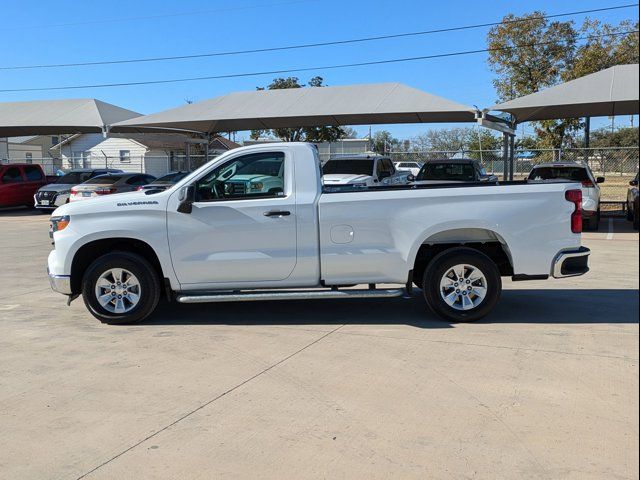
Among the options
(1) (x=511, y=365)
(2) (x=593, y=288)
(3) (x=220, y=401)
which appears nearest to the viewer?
(3) (x=220, y=401)

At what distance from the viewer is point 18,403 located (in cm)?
468

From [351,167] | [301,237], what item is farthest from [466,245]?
[351,167]

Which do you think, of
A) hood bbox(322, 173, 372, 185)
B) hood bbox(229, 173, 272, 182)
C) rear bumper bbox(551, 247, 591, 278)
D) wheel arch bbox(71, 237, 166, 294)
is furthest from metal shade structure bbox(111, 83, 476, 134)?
wheel arch bbox(71, 237, 166, 294)

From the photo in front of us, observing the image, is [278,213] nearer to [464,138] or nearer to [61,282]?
[61,282]

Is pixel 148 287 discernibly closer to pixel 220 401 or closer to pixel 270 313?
pixel 270 313

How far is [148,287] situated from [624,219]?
17.4m

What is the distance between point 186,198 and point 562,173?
12.1 metres

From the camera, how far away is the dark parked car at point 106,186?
19.3 m

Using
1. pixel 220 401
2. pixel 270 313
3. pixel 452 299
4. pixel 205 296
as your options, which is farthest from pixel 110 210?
pixel 452 299

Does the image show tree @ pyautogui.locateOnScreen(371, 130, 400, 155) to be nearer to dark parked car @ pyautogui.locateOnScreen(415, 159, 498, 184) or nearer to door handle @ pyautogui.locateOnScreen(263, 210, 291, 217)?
dark parked car @ pyautogui.locateOnScreen(415, 159, 498, 184)

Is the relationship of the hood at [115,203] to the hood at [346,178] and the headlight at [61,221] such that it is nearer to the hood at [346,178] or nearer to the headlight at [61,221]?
the headlight at [61,221]

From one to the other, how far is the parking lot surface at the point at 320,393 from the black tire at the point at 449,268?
0.16 metres

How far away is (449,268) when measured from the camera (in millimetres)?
6688

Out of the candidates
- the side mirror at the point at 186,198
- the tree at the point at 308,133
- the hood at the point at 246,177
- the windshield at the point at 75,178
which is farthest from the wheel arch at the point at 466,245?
the tree at the point at 308,133
